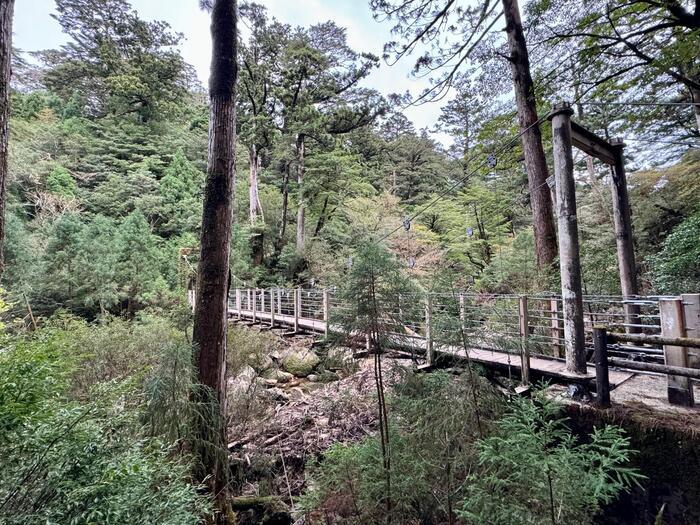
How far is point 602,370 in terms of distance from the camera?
281 cm

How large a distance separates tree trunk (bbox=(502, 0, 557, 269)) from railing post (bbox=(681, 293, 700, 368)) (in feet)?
8.98

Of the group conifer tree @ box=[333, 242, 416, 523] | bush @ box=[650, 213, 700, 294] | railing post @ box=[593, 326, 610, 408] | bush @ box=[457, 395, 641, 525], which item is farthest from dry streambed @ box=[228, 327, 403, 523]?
bush @ box=[650, 213, 700, 294]

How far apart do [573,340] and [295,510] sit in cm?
329

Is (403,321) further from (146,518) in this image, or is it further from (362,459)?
(146,518)

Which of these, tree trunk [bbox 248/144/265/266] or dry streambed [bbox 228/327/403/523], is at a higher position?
tree trunk [bbox 248/144/265/266]

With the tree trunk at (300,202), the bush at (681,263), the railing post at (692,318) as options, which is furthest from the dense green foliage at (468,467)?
the tree trunk at (300,202)

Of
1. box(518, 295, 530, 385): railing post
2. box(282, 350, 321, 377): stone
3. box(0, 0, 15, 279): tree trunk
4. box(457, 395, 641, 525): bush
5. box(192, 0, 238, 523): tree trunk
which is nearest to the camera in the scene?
box(457, 395, 641, 525): bush

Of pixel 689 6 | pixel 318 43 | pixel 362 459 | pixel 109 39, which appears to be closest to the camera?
pixel 362 459

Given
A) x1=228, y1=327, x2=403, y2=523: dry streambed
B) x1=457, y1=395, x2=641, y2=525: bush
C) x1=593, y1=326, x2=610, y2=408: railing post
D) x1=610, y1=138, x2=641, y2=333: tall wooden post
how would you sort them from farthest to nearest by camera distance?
x1=610, y1=138, x2=641, y2=333: tall wooden post, x1=228, y1=327, x2=403, y2=523: dry streambed, x1=593, y1=326, x2=610, y2=408: railing post, x1=457, y1=395, x2=641, y2=525: bush

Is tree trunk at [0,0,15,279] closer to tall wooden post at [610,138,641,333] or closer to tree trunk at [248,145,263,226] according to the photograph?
tall wooden post at [610,138,641,333]

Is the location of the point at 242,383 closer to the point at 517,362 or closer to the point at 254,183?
the point at 517,362

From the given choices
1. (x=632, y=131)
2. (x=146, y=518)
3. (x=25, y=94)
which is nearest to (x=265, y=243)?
(x=632, y=131)

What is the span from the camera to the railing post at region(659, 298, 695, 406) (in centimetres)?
271

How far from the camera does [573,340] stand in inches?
127
